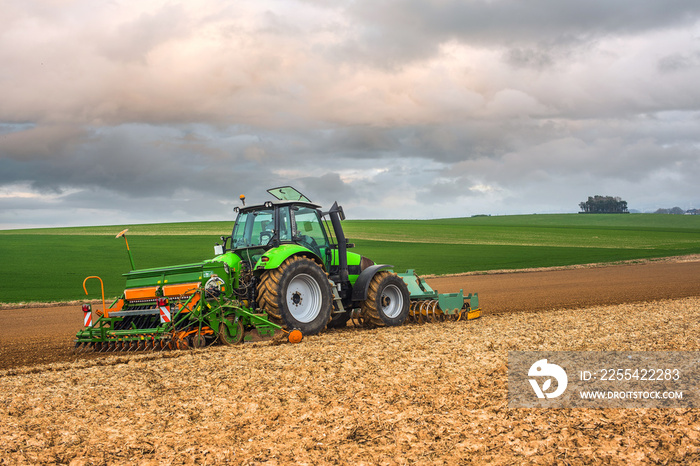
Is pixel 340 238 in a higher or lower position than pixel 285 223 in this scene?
lower

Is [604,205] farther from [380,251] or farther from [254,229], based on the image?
[254,229]

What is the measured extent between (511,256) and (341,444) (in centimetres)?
3731

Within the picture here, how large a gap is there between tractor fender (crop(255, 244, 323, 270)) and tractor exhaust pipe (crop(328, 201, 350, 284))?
3.53 ft

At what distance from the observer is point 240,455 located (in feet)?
15.0

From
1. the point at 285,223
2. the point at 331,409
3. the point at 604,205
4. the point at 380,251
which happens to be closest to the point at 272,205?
the point at 285,223

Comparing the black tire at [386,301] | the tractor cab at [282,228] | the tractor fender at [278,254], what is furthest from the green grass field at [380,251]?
the tractor fender at [278,254]

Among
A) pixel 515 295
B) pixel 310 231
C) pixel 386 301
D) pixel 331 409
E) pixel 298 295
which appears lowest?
pixel 515 295

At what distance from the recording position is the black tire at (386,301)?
36.7 ft

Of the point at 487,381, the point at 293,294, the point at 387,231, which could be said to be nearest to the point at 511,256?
the point at 387,231

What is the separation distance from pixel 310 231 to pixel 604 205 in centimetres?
12687

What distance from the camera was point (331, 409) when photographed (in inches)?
220

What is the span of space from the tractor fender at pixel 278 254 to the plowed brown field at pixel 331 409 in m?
1.32

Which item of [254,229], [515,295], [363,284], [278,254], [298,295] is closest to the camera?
[278,254]

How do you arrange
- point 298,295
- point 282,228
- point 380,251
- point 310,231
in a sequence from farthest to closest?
1. point 380,251
2. point 310,231
3. point 282,228
4. point 298,295
